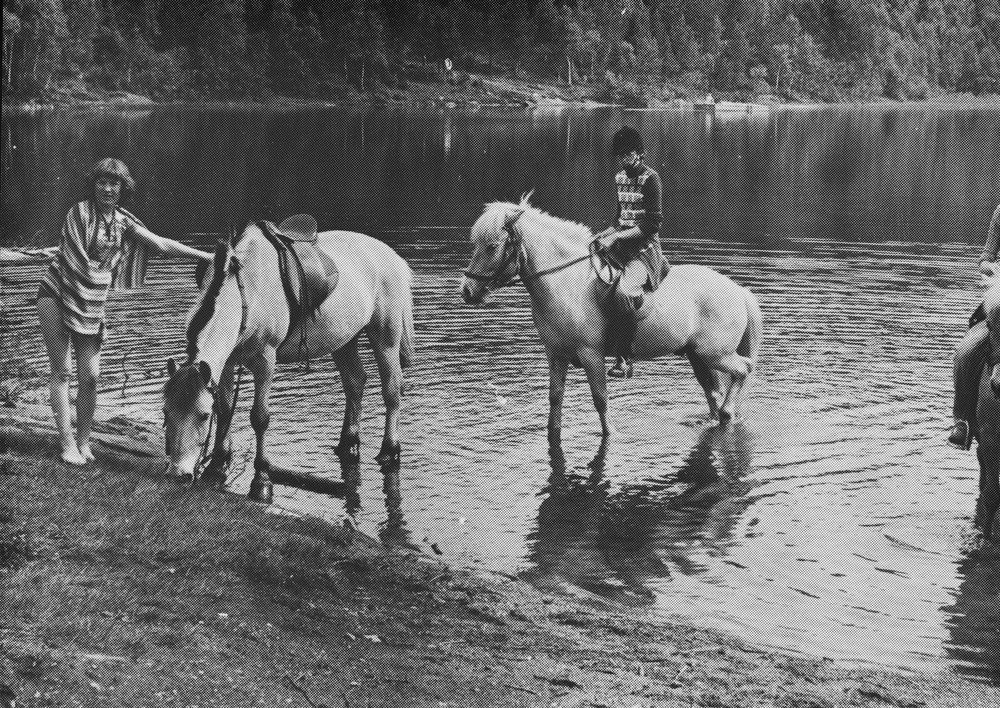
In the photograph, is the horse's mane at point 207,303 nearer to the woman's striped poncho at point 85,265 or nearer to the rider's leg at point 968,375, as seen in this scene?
the woman's striped poncho at point 85,265

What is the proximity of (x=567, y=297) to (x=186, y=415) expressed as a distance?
6.19m

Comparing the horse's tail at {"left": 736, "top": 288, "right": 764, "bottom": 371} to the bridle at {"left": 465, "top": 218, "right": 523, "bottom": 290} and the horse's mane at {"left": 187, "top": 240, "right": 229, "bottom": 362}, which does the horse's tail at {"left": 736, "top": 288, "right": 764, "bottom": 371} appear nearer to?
the bridle at {"left": 465, "top": 218, "right": 523, "bottom": 290}

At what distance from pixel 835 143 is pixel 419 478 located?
79264mm

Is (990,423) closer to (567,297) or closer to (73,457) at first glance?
(567,297)

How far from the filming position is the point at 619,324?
1655cm

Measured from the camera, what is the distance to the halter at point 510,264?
53.0ft

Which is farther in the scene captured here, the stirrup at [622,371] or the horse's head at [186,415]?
the stirrup at [622,371]

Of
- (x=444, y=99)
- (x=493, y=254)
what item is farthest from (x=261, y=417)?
(x=444, y=99)

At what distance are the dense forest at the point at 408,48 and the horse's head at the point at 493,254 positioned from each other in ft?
219

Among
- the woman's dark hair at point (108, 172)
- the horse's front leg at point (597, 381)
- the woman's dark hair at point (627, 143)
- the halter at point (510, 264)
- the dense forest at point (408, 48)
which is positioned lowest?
the horse's front leg at point (597, 381)

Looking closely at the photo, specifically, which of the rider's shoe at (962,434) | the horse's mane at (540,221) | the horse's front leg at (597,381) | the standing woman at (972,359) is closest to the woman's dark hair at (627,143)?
the horse's mane at (540,221)

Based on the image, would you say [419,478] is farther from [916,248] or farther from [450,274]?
[916,248]

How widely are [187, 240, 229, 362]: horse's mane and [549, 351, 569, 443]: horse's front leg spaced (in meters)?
5.23

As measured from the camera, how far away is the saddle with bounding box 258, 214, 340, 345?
13281 mm
